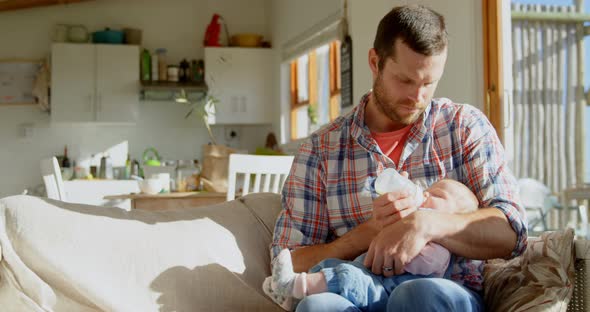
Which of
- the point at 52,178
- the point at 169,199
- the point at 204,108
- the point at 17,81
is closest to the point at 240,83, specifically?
the point at 204,108

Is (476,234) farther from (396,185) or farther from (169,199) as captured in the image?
(169,199)

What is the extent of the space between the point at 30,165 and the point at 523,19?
5.25 meters

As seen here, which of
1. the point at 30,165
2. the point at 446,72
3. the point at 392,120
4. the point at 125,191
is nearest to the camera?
the point at 392,120

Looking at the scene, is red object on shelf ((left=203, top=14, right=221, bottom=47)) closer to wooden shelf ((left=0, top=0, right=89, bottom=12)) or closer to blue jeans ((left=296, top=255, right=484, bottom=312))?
wooden shelf ((left=0, top=0, right=89, bottom=12))

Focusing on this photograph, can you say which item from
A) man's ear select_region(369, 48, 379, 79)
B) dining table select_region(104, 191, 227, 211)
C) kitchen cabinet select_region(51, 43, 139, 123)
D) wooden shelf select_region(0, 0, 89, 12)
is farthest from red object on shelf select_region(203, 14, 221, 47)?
man's ear select_region(369, 48, 379, 79)

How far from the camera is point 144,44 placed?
7.39 m

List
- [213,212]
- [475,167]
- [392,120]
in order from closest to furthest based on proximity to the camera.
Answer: [475,167] → [392,120] → [213,212]

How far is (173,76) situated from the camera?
7.09 meters

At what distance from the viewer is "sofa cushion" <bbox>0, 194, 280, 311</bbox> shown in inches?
64.6

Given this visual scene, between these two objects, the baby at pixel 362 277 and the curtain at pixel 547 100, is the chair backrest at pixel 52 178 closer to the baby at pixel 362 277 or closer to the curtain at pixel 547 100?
the baby at pixel 362 277

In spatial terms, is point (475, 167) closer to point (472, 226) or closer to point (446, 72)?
point (472, 226)

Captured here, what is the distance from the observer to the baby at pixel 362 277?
150cm

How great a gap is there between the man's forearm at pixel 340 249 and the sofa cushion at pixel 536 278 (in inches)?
13.1

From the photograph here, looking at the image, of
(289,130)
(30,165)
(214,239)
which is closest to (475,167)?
(214,239)
